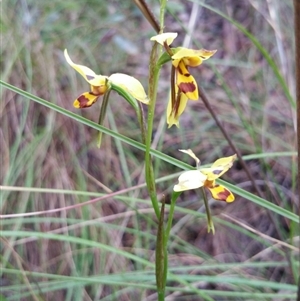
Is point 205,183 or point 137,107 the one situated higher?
point 137,107

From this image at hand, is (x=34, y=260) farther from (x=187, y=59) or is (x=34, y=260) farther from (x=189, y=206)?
(x=187, y=59)

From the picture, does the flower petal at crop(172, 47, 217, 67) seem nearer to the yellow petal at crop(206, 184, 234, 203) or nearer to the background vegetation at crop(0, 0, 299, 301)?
the yellow petal at crop(206, 184, 234, 203)

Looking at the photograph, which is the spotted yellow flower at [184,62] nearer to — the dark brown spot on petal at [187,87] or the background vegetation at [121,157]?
the dark brown spot on petal at [187,87]

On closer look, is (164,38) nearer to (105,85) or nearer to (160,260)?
(105,85)

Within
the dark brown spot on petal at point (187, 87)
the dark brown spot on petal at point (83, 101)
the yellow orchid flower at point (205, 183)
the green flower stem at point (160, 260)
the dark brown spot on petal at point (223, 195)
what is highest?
the dark brown spot on petal at point (83, 101)

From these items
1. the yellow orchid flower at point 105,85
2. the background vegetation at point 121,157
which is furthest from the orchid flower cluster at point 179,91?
the background vegetation at point 121,157

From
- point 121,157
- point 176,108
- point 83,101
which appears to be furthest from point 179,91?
point 121,157

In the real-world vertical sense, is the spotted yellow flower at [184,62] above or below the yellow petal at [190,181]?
above

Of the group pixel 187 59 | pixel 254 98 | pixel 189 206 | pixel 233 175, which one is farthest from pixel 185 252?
pixel 187 59
